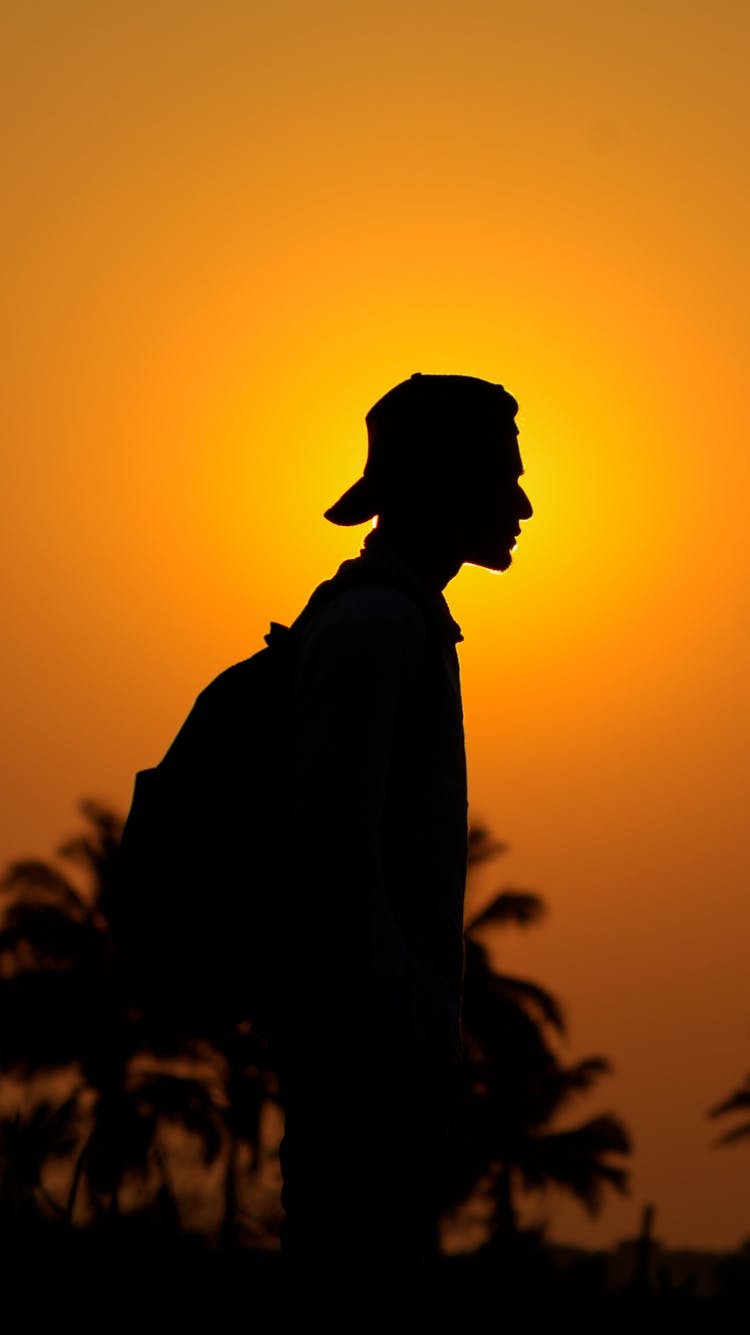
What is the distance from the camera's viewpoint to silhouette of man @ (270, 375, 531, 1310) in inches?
137

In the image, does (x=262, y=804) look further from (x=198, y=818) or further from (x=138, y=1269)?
(x=138, y=1269)

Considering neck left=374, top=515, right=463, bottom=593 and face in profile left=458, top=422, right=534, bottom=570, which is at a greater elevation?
face in profile left=458, top=422, right=534, bottom=570

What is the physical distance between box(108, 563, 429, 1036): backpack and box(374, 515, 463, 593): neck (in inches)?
9.0

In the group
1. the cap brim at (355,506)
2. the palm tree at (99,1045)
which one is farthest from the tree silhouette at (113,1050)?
the cap brim at (355,506)

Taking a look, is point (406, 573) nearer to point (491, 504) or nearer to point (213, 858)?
point (491, 504)

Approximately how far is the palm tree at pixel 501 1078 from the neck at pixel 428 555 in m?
44.1

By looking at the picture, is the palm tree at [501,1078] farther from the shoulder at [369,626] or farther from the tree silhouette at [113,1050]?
the shoulder at [369,626]

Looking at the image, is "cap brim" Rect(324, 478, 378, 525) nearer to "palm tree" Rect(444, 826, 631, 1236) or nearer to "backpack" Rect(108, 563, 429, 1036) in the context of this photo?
"backpack" Rect(108, 563, 429, 1036)

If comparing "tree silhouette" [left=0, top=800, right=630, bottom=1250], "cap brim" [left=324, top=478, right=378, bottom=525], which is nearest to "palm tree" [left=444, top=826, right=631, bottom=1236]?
"tree silhouette" [left=0, top=800, right=630, bottom=1250]

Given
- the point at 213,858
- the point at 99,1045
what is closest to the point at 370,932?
the point at 213,858

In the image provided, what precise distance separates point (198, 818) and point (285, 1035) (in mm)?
383

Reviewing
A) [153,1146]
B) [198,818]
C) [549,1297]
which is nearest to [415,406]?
[198,818]

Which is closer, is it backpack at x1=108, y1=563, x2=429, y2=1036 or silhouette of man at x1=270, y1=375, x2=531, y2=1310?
silhouette of man at x1=270, y1=375, x2=531, y2=1310

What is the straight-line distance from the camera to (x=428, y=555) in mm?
4035
